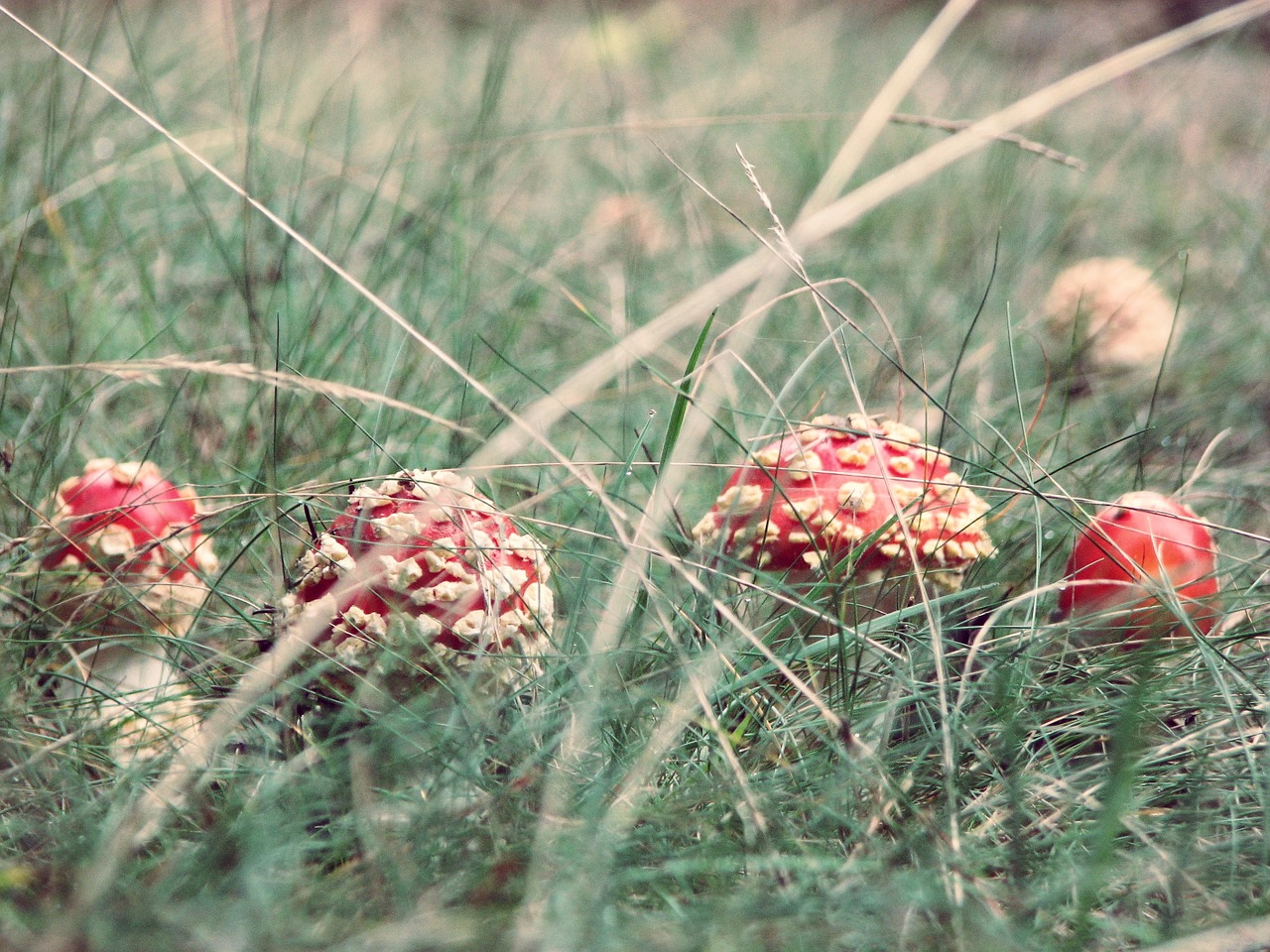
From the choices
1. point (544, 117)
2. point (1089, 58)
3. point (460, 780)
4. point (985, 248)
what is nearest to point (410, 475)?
point (460, 780)

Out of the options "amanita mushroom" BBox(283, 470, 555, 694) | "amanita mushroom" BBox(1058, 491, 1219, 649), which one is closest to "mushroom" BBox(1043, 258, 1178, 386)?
"amanita mushroom" BBox(1058, 491, 1219, 649)

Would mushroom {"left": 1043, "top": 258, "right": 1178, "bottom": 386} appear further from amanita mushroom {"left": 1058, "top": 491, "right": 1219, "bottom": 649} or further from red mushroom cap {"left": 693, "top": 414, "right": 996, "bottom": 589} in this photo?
red mushroom cap {"left": 693, "top": 414, "right": 996, "bottom": 589}

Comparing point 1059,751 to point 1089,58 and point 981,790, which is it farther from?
point 1089,58

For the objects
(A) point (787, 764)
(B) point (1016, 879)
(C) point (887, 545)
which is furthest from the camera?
(C) point (887, 545)

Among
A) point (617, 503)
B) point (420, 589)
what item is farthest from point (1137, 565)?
point (420, 589)

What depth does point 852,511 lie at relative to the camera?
1.25 m

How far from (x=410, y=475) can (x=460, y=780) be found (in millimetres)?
331

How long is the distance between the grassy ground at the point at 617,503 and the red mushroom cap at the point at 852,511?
2.5 inches

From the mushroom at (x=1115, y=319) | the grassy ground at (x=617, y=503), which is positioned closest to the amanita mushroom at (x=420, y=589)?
the grassy ground at (x=617, y=503)

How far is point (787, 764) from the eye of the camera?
0.99 metres

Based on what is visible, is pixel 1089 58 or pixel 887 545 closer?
pixel 887 545

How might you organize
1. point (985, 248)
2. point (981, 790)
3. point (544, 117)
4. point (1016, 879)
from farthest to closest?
point (544, 117)
point (985, 248)
point (981, 790)
point (1016, 879)

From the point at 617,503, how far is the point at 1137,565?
66 cm

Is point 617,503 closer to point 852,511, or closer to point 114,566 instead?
point 852,511
